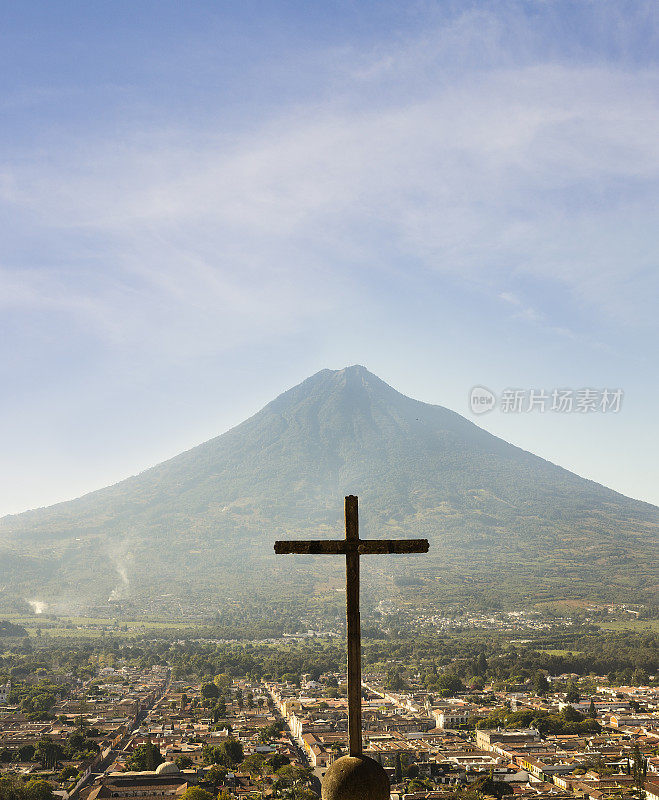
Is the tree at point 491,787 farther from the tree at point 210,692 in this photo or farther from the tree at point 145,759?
the tree at point 210,692

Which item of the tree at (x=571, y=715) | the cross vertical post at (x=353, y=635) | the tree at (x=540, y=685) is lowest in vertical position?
the tree at (x=540, y=685)

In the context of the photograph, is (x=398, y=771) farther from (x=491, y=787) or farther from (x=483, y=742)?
(x=483, y=742)

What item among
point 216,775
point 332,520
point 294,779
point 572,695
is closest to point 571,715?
point 572,695

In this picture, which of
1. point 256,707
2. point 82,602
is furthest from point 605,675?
point 82,602

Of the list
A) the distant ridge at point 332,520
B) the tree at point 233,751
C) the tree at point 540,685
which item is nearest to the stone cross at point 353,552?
the tree at point 233,751

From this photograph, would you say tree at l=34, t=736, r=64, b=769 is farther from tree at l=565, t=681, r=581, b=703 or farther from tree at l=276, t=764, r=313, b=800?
tree at l=565, t=681, r=581, b=703

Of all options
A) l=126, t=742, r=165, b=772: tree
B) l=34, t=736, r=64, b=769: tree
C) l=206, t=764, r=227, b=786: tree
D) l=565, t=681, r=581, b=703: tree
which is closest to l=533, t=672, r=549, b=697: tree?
l=565, t=681, r=581, b=703: tree

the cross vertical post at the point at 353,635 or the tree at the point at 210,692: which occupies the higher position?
the cross vertical post at the point at 353,635

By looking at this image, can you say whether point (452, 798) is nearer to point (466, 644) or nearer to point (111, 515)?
point (466, 644)
